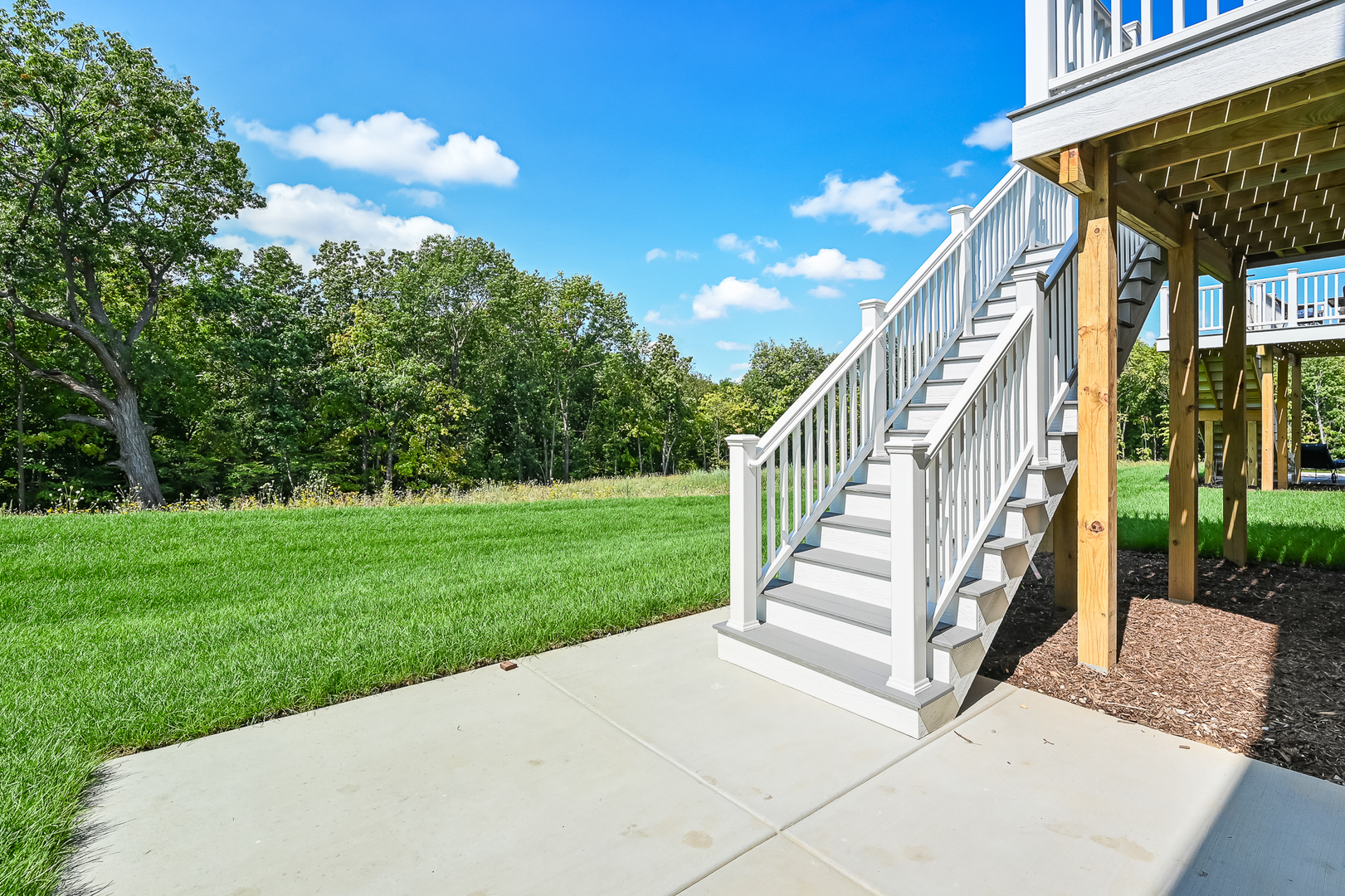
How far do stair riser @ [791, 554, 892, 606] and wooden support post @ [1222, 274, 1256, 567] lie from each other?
378 cm

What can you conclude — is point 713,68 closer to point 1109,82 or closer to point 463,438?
point 1109,82

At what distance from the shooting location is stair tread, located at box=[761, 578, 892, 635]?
2990 millimetres

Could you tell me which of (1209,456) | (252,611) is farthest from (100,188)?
(1209,456)

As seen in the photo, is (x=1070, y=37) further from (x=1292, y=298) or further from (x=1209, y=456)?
(x=1209, y=456)

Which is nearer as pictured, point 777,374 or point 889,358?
point 889,358

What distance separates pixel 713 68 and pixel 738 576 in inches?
448

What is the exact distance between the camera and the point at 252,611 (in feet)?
14.1

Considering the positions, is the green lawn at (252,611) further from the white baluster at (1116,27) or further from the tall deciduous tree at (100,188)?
the tall deciduous tree at (100,188)

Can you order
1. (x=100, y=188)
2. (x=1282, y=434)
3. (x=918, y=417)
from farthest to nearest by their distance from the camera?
(x=100, y=188) < (x=1282, y=434) < (x=918, y=417)

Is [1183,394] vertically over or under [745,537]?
over

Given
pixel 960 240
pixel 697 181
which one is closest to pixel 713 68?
pixel 697 181

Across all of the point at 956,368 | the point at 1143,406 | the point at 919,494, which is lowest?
the point at 919,494

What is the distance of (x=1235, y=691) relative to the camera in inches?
115

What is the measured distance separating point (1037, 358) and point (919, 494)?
1.48m
